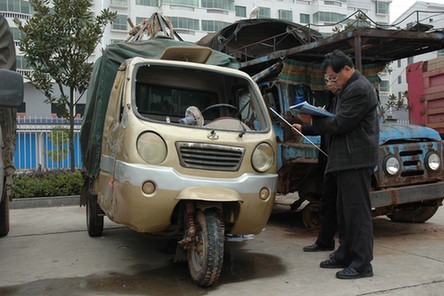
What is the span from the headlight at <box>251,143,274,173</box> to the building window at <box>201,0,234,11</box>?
44.4 metres

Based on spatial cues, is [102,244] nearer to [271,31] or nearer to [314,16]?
[271,31]

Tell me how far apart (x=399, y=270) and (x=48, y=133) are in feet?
37.1

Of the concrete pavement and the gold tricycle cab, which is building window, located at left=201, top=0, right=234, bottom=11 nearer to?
the concrete pavement

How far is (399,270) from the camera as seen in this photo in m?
4.39

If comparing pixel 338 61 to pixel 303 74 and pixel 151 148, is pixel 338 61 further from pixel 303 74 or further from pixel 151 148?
pixel 303 74

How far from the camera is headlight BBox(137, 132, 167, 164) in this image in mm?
3928

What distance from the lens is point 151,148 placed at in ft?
12.9

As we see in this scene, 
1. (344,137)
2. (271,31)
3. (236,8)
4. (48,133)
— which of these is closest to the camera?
(344,137)

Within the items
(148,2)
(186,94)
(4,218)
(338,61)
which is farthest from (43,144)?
(148,2)

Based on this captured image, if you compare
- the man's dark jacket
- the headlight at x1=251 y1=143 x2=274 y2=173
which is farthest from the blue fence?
the man's dark jacket

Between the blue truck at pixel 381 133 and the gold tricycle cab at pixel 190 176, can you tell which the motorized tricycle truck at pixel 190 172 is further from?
the blue truck at pixel 381 133

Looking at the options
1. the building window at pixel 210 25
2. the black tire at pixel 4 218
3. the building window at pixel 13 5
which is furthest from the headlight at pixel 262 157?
the building window at pixel 210 25

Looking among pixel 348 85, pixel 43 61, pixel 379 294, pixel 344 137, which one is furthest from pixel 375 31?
pixel 43 61

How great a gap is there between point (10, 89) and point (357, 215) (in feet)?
10.4
